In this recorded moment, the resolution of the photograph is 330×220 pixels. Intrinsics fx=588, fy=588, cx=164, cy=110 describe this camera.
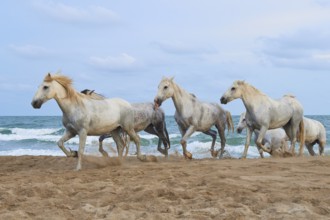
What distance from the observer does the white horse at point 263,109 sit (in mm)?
12383

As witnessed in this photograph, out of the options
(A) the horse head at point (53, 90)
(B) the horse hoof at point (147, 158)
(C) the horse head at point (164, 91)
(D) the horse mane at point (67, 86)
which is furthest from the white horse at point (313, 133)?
(A) the horse head at point (53, 90)

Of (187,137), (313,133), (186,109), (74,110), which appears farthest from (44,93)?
(313,133)

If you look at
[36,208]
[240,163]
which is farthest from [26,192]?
[240,163]

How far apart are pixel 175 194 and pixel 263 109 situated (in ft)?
19.9

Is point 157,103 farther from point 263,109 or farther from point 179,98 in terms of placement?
point 263,109

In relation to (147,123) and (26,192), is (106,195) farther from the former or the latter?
(147,123)

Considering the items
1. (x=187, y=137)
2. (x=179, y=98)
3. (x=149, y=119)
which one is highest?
(x=179, y=98)

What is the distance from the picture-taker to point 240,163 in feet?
33.4

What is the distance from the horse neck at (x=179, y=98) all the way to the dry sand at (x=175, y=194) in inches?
142

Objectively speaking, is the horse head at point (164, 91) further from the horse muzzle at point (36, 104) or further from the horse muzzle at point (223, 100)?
the horse muzzle at point (36, 104)

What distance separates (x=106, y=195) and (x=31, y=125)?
43271mm

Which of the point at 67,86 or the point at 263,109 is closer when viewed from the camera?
the point at 67,86

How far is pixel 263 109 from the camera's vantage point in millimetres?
12430

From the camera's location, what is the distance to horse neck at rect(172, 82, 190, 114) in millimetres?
12859
